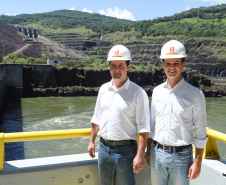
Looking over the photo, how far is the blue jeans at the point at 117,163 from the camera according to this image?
8.17 ft

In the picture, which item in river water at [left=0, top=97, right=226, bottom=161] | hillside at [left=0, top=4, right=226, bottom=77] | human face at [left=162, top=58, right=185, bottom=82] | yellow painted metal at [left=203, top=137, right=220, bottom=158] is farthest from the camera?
hillside at [left=0, top=4, right=226, bottom=77]

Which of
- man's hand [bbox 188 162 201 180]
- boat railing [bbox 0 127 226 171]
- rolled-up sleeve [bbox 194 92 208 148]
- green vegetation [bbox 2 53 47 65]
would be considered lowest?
man's hand [bbox 188 162 201 180]

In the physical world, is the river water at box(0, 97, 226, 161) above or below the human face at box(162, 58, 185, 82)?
below

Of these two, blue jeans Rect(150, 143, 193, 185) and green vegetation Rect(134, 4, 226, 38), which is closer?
blue jeans Rect(150, 143, 193, 185)

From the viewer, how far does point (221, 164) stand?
2.97 meters

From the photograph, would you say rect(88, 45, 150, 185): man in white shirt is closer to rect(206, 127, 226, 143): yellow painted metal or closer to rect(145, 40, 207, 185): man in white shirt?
rect(145, 40, 207, 185): man in white shirt

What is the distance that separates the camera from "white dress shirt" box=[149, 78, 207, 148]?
7.55 ft

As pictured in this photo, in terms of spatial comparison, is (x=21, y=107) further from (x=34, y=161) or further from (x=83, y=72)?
(x=34, y=161)

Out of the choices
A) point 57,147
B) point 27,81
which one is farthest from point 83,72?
point 57,147

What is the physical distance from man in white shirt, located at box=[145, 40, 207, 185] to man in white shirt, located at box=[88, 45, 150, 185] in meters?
0.15

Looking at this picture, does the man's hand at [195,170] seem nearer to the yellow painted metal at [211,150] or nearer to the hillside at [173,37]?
the yellow painted metal at [211,150]

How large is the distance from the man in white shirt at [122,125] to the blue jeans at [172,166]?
0.17 meters

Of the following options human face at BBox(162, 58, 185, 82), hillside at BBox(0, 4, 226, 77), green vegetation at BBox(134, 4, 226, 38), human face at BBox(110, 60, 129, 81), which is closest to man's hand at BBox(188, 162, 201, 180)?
human face at BBox(162, 58, 185, 82)

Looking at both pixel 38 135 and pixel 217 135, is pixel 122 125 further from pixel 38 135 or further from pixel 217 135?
pixel 217 135
